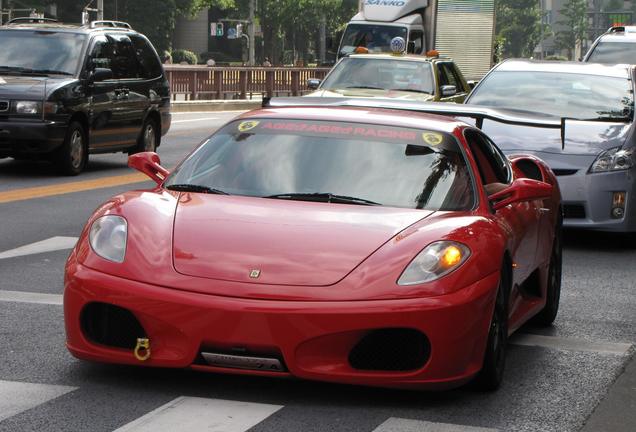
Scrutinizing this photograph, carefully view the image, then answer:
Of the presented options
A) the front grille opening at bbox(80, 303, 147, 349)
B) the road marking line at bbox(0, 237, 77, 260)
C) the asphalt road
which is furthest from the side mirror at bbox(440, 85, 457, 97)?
the front grille opening at bbox(80, 303, 147, 349)

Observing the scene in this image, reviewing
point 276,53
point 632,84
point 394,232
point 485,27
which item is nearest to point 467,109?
point 394,232

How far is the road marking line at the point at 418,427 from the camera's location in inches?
225

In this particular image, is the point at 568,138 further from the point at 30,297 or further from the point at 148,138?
the point at 148,138

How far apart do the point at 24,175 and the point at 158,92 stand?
3207 mm

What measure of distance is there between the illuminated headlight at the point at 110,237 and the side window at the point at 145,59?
13.8 m

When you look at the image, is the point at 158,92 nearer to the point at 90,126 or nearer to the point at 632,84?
the point at 90,126

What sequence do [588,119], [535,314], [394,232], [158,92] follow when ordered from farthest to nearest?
[158,92] → [588,119] → [535,314] → [394,232]

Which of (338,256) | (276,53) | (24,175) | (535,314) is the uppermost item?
(338,256)

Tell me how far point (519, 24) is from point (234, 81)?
127429 mm

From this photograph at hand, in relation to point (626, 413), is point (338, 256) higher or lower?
higher

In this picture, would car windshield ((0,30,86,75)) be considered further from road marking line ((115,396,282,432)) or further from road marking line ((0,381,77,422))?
road marking line ((115,396,282,432))

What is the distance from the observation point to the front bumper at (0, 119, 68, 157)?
17453 millimetres

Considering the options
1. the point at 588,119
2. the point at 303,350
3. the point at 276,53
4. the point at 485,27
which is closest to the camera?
the point at 303,350

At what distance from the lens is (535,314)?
811 centimetres
